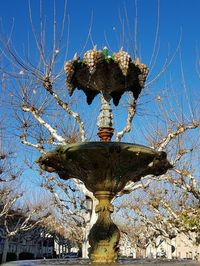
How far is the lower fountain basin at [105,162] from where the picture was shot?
7.16 meters

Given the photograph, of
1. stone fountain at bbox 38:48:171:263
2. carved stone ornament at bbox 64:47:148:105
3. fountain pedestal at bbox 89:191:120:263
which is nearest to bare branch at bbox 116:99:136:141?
carved stone ornament at bbox 64:47:148:105

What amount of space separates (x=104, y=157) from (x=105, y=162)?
15 centimetres

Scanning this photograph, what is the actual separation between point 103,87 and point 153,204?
751 inches

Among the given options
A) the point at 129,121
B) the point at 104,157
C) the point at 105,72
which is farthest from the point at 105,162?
the point at 129,121

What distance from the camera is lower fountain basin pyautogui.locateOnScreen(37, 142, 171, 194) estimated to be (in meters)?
7.16

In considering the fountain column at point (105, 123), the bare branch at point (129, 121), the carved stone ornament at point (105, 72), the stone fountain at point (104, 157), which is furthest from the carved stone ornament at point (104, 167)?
the bare branch at point (129, 121)

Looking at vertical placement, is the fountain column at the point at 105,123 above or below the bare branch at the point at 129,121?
below

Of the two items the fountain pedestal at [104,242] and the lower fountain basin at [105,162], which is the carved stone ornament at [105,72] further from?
the fountain pedestal at [104,242]

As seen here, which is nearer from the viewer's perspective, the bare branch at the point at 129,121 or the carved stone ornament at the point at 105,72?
the carved stone ornament at the point at 105,72

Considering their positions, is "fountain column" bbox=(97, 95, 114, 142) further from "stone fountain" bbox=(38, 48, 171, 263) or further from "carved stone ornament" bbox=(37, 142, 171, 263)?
"carved stone ornament" bbox=(37, 142, 171, 263)

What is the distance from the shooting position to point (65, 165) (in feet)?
25.8

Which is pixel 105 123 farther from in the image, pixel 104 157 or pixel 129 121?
pixel 129 121

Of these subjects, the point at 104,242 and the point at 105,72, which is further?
the point at 105,72

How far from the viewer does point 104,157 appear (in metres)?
7.26
